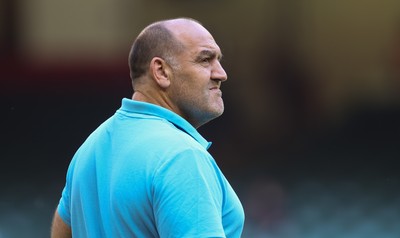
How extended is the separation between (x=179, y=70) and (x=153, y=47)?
0.07 m

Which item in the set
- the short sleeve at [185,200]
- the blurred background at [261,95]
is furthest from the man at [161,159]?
the blurred background at [261,95]

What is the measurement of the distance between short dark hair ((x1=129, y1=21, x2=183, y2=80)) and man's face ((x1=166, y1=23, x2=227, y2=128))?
0.05ft

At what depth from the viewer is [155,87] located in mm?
1771

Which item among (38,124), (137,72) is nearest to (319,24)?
(38,124)

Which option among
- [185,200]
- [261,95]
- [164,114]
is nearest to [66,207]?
[164,114]

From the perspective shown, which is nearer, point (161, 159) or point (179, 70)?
point (161, 159)

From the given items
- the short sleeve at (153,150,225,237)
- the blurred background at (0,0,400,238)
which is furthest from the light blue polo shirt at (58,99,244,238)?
the blurred background at (0,0,400,238)

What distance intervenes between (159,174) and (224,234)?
0.14 metres

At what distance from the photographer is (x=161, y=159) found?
1.60 m

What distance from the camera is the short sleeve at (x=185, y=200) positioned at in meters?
1.56

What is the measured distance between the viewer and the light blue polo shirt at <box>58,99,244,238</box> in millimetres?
1566

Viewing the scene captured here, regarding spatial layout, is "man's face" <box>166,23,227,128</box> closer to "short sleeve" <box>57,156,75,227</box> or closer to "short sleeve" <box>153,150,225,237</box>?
"short sleeve" <box>153,150,225,237</box>

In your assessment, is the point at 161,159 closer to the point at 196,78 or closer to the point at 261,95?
the point at 196,78

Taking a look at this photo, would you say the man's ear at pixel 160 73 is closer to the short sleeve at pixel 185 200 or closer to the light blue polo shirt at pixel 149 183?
the light blue polo shirt at pixel 149 183
